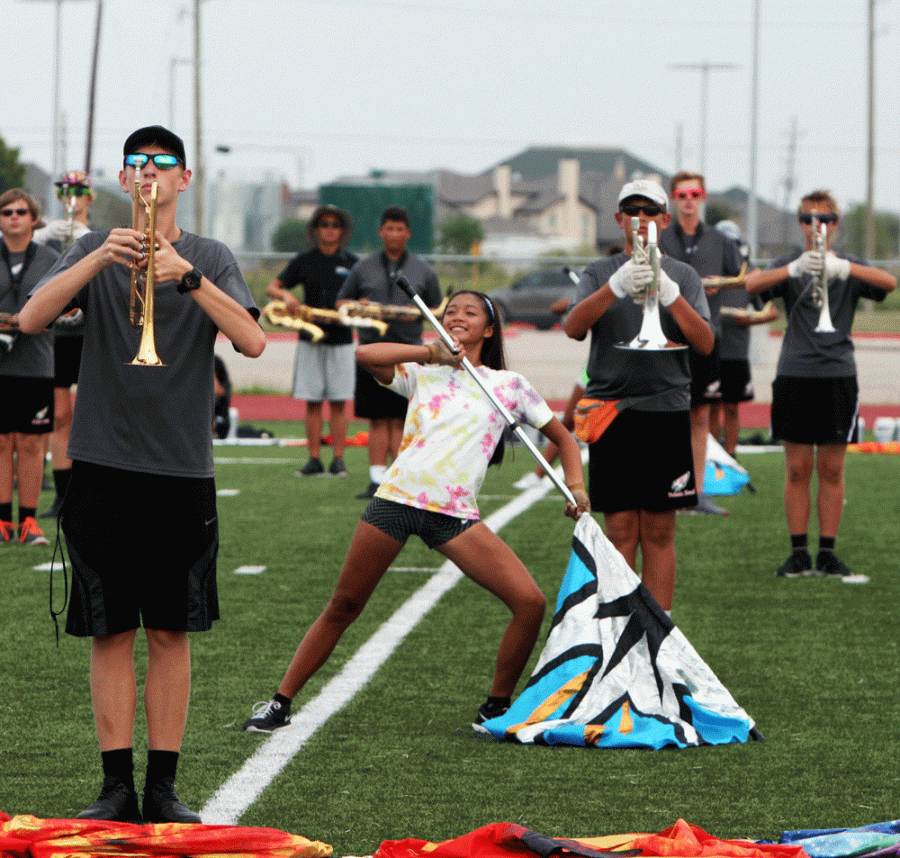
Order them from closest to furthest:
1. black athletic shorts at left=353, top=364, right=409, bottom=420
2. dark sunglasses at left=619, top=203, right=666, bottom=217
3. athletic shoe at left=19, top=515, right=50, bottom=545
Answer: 1. dark sunglasses at left=619, top=203, right=666, bottom=217
2. athletic shoe at left=19, top=515, right=50, bottom=545
3. black athletic shorts at left=353, top=364, right=409, bottom=420

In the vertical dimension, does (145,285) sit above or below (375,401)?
above

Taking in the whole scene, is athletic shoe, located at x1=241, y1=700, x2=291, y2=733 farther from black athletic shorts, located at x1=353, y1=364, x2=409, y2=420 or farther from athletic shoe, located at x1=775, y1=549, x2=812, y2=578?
black athletic shorts, located at x1=353, y1=364, x2=409, y2=420

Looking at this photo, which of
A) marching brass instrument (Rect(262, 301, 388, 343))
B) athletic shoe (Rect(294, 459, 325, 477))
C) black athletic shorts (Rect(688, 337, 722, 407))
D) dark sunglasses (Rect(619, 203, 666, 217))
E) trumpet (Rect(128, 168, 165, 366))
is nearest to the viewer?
trumpet (Rect(128, 168, 165, 366))

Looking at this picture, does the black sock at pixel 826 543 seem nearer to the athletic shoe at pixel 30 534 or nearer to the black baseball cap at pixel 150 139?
the athletic shoe at pixel 30 534

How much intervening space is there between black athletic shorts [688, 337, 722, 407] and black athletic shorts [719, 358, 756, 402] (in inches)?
63.6

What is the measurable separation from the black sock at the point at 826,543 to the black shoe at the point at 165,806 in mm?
5166

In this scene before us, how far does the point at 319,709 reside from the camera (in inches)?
224

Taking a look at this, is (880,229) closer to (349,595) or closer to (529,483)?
(529,483)

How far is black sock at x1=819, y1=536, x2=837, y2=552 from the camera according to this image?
8609 mm

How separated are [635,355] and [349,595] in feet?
5.39

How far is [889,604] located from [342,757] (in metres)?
3.82

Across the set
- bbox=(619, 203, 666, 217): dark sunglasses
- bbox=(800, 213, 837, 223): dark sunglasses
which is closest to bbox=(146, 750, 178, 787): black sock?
bbox=(619, 203, 666, 217): dark sunglasses

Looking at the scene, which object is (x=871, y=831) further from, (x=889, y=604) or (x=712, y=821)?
(x=889, y=604)

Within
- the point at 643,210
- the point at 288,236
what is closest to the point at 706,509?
the point at 643,210
